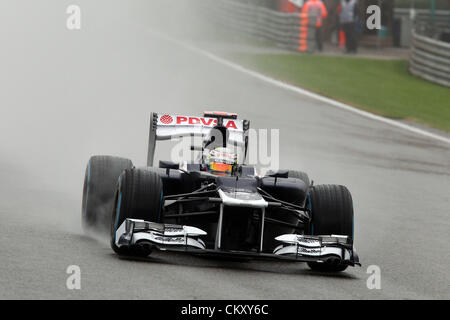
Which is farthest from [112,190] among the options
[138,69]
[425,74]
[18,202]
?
[425,74]

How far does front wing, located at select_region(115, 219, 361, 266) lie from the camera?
9383mm

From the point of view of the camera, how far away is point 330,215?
1015 cm

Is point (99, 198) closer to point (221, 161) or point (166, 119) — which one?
point (221, 161)

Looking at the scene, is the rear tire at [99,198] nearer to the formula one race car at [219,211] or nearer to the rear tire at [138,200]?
the formula one race car at [219,211]

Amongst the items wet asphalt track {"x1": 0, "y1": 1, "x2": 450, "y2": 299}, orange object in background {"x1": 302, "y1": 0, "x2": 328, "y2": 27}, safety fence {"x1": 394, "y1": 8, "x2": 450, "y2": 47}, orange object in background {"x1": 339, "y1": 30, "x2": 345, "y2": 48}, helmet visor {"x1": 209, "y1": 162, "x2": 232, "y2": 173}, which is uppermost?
orange object in background {"x1": 302, "y1": 0, "x2": 328, "y2": 27}

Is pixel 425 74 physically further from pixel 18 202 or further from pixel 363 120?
pixel 18 202

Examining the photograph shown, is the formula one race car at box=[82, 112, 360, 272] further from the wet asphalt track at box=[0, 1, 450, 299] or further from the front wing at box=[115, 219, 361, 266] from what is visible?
the wet asphalt track at box=[0, 1, 450, 299]

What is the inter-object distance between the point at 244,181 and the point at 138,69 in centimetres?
1810

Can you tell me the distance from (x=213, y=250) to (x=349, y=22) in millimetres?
26882

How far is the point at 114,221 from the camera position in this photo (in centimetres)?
983

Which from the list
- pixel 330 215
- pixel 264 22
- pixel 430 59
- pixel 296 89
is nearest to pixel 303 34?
pixel 264 22

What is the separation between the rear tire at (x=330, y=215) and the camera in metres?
10.1

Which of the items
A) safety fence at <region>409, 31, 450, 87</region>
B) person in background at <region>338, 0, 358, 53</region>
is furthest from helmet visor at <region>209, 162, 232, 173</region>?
person in background at <region>338, 0, 358, 53</region>

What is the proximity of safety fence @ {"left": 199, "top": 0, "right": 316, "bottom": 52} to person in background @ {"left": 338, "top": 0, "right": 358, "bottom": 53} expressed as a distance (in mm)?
1342
